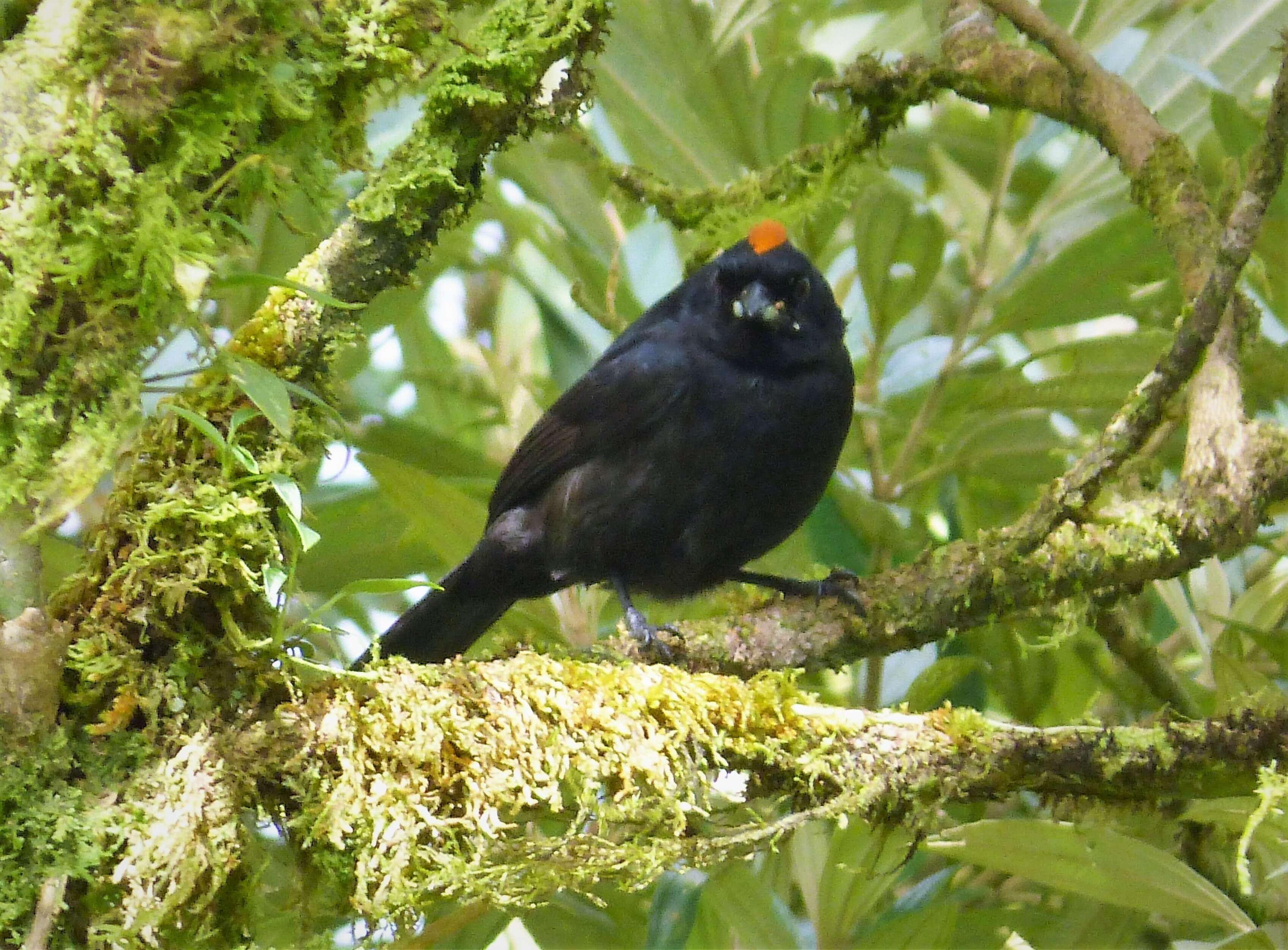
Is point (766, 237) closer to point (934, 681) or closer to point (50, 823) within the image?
point (934, 681)

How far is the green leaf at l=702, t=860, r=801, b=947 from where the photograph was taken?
216 cm

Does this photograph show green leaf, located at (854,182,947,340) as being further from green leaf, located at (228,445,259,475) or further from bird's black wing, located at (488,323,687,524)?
green leaf, located at (228,445,259,475)

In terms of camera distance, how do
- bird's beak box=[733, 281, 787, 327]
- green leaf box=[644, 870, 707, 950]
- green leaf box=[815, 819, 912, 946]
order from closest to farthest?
green leaf box=[644, 870, 707, 950]
green leaf box=[815, 819, 912, 946]
bird's beak box=[733, 281, 787, 327]

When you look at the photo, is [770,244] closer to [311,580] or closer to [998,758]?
[311,580]

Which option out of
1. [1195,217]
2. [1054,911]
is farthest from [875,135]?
[1054,911]

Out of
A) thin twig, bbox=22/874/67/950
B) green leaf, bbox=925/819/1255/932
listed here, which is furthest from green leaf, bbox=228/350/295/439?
green leaf, bbox=925/819/1255/932

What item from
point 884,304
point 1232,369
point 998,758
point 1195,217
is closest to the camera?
point 998,758

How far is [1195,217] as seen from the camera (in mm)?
2303

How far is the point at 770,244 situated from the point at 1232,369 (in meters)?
1.17

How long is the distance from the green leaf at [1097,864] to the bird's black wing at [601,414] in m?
1.18

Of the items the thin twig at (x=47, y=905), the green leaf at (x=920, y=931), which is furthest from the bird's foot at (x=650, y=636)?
the thin twig at (x=47, y=905)

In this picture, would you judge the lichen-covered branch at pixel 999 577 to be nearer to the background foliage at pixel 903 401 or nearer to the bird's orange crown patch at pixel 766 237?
the background foliage at pixel 903 401

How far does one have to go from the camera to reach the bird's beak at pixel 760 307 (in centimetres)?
284

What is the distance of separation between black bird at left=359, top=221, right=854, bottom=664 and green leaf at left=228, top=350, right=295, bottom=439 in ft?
4.61
